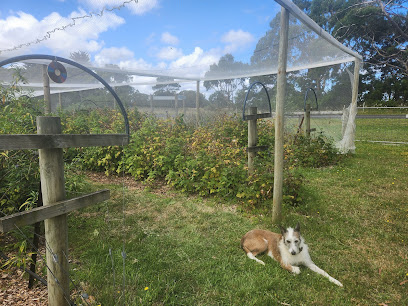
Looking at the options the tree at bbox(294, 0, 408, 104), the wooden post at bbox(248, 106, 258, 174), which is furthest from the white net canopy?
the tree at bbox(294, 0, 408, 104)

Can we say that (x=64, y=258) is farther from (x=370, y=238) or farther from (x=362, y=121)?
(x=362, y=121)

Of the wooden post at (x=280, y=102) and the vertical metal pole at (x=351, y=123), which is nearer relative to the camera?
the wooden post at (x=280, y=102)

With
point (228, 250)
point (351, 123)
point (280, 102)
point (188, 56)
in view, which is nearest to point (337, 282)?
point (228, 250)

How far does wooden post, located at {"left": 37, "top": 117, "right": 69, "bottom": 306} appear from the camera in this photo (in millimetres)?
1610

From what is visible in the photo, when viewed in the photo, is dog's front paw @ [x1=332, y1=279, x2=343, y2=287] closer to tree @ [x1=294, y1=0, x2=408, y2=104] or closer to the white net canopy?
the white net canopy

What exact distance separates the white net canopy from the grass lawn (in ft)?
5.94

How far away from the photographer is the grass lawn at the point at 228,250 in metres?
2.05

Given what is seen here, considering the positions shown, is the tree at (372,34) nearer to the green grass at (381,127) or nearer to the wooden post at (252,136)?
the green grass at (381,127)

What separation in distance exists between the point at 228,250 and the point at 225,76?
6.66 m

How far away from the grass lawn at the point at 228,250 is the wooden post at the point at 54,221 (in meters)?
0.38

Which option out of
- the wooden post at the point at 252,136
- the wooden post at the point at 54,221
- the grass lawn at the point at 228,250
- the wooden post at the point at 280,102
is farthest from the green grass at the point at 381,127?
the wooden post at the point at 54,221

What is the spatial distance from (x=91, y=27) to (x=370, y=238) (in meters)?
4.14

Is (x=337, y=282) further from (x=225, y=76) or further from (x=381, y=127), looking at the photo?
(x=381, y=127)

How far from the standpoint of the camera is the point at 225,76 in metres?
8.25
